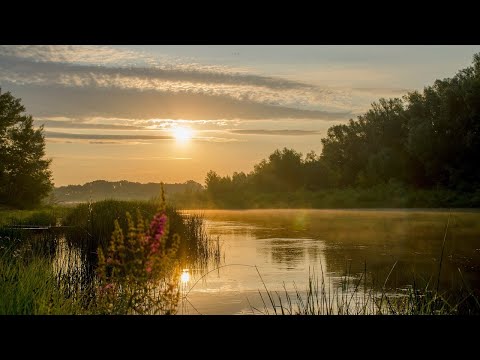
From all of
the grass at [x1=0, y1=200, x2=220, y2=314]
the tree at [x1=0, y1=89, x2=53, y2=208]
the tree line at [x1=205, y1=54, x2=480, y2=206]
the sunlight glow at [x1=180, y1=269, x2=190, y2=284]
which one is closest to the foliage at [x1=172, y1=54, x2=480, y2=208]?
the tree line at [x1=205, y1=54, x2=480, y2=206]

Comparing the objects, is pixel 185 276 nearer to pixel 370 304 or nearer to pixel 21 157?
pixel 370 304

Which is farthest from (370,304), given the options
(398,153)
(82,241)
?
(398,153)

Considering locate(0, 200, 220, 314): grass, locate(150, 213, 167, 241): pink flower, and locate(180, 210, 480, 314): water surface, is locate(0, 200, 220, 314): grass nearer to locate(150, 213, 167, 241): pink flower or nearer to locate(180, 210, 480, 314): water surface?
locate(180, 210, 480, 314): water surface

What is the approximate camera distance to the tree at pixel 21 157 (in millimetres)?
22625

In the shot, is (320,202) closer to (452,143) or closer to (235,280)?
(452,143)

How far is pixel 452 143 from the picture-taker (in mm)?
26453

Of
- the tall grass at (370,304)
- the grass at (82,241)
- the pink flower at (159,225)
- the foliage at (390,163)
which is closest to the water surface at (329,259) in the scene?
the tall grass at (370,304)

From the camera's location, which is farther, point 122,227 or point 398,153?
point 398,153

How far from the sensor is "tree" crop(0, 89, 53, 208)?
74.2 ft

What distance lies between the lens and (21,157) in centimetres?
2377

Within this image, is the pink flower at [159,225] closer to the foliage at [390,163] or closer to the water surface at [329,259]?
the water surface at [329,259]
